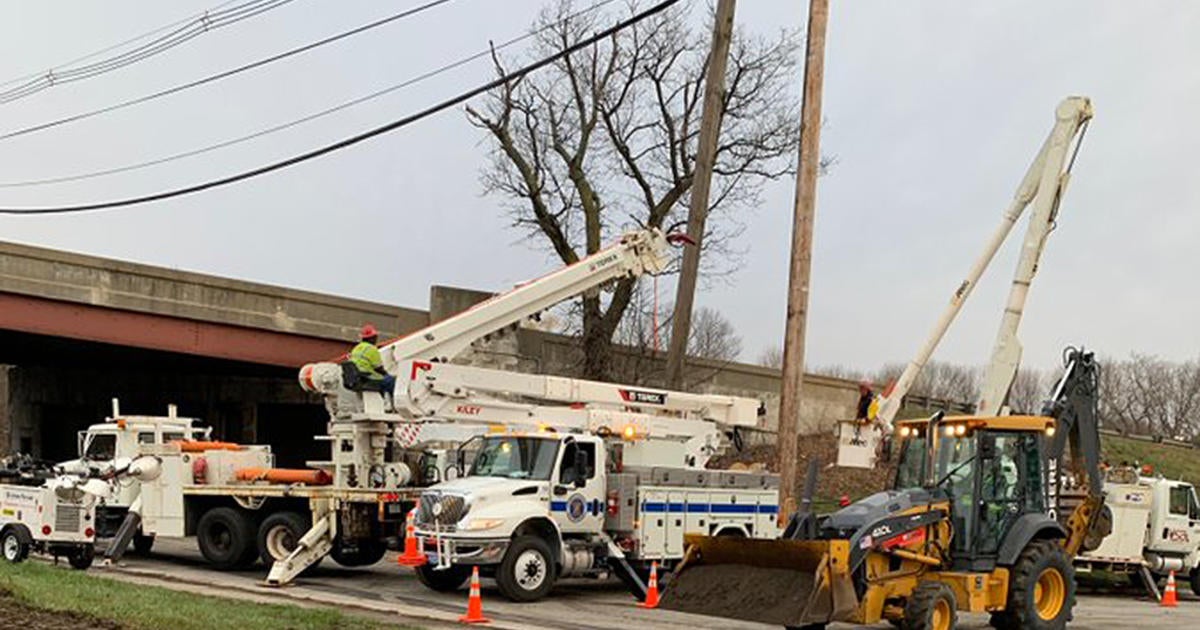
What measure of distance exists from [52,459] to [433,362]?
1233 inches

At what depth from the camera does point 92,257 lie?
33312 millimetres

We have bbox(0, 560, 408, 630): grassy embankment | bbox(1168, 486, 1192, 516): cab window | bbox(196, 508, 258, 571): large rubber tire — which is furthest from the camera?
bbox(1168, 486, 1192, 516): cab window

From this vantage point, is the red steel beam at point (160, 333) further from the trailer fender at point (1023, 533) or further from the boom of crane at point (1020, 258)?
the trailer fender at point (1023, 533)

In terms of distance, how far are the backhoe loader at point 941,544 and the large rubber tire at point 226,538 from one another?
383 inches

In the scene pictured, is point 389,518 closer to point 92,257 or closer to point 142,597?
point 142,597

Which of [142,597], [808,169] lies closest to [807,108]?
[808,169]

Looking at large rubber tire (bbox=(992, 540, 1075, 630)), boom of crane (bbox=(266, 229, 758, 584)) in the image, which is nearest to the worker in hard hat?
boom of crane (bbox=(266, 229, 758, 584))

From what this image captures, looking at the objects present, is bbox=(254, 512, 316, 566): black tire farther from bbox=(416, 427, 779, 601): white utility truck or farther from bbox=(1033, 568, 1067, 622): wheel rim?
bbox=(1033, 568, 1067, 622): wheel rim

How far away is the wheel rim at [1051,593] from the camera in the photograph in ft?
51.5

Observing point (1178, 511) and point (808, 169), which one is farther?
point (1178, 511)

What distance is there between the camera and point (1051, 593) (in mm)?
15797

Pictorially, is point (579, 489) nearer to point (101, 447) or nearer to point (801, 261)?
point (801, 261)

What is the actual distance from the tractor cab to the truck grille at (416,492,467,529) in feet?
19.5

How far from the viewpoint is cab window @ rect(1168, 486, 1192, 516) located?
25.1m
